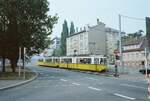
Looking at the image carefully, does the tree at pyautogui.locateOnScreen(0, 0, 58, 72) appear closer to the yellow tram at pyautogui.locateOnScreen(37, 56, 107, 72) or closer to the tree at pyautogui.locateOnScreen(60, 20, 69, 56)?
the yellow tram at pyautogui.locateOnScreen(37, 56, 107, 72)

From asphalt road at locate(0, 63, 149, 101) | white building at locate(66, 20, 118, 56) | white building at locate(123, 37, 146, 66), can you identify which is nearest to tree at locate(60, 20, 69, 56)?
white building at locate(66, 20, 118, 56)

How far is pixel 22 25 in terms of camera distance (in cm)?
4250

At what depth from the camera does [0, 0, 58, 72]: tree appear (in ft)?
137

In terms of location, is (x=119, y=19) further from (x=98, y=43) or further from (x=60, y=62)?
(x=98, y=43)

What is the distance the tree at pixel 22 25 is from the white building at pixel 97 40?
76540 mm

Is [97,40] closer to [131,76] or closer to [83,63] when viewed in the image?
[83,63]

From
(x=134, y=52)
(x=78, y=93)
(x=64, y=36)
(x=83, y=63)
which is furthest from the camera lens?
(x=64, y=36)

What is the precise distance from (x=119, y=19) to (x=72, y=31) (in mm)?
107026

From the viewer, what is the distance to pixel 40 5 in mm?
44156

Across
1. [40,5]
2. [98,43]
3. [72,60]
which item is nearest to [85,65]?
[72,60]

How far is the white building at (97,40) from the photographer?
125 m

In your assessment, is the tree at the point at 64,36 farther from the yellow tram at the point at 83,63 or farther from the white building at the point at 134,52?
the yellow tram at the point at 83,63

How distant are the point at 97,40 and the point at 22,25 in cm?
8691

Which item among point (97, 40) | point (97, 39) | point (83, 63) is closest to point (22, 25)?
point (83, 63)
